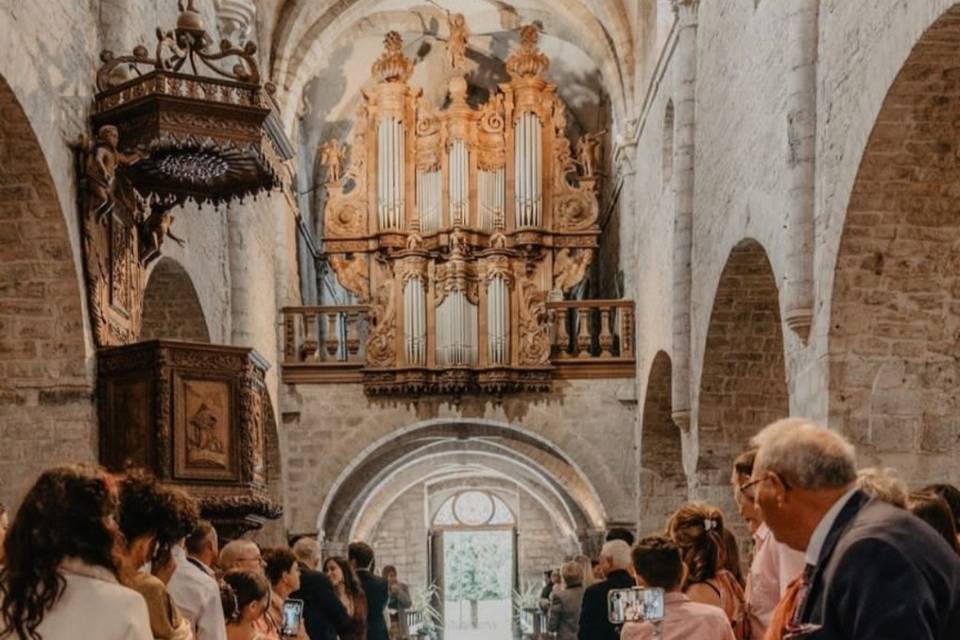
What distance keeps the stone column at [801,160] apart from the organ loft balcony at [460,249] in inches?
406

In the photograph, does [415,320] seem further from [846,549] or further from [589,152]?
[846,549]

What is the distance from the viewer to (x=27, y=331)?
10.6m

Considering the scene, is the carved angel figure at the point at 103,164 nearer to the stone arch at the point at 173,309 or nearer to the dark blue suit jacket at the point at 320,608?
the dark blue suit jacket at the point at 320,608

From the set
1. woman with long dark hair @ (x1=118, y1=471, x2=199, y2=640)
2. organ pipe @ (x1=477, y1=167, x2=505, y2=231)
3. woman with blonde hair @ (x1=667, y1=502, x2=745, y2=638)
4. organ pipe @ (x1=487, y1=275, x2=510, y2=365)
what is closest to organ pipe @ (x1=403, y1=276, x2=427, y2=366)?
organ pipe @ (x1=487, y1=275, x2=510, y2=365)

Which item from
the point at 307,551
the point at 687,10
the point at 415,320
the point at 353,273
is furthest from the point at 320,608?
the point at 353,273

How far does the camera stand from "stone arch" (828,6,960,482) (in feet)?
30.9

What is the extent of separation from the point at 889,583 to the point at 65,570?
78.7 inches

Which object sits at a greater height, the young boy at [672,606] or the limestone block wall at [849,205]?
the limestone block wall at [849,205]

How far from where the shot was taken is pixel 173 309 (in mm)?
15133

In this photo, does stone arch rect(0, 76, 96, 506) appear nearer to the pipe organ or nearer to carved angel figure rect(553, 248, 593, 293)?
the pipe organ

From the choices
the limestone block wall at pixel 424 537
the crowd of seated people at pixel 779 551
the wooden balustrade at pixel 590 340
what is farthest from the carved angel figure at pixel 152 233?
the limestone block wall at pixel 424 537

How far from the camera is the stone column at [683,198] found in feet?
51.1

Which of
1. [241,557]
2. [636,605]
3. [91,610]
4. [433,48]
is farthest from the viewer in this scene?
[433,48]

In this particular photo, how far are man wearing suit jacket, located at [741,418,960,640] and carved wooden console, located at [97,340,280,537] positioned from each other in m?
7.39
